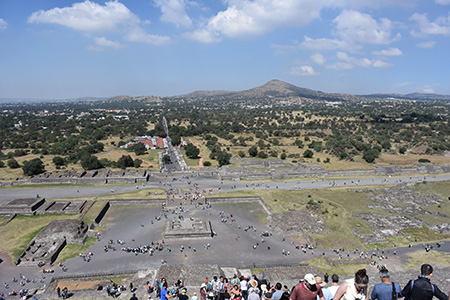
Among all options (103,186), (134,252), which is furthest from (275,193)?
(103,186)

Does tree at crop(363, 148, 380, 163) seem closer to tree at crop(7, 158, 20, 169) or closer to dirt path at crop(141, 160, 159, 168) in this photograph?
→ dirt path at crop(141, 160, 159, 168)

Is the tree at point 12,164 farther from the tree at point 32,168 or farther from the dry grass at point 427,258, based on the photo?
the dry grass at point 427,258

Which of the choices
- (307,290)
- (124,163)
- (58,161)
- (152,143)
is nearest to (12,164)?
(58,161)

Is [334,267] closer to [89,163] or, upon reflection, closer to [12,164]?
[89,163]

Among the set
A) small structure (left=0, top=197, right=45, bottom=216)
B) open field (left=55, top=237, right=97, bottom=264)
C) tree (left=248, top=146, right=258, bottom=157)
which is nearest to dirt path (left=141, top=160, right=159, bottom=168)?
tree (left=248, top=146, right=258, bottom=157)

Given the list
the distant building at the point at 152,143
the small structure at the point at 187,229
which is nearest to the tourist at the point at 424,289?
the small structure at the point at 187,229

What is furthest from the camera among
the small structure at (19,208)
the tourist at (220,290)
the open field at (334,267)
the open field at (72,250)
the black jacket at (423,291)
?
the small structure at (19,208)
